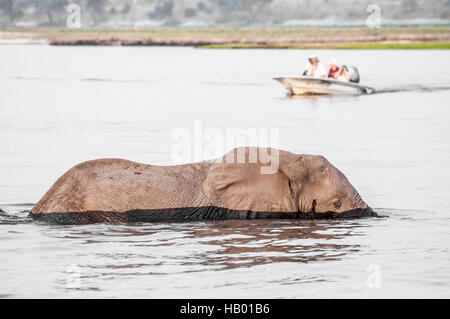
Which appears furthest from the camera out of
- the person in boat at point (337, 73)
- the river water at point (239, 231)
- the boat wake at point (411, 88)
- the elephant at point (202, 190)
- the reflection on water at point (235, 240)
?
the boat wake at point (411, 88)

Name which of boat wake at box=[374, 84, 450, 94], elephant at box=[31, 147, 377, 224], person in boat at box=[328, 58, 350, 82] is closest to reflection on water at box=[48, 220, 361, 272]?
elephant at box=[31, 147, 377, 224]

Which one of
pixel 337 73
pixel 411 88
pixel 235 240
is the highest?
pixel 337 73

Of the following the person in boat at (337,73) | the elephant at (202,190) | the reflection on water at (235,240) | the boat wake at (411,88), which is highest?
the person in boat at (337,73)

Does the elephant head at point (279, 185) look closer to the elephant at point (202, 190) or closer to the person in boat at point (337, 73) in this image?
the elephant at point (202, 190)

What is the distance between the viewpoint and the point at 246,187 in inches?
501

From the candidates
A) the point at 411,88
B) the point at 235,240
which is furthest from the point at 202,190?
the point at 411,88

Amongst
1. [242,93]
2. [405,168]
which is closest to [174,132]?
[405,168]

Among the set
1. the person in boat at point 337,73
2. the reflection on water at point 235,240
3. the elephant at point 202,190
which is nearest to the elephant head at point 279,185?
the elephant at point 202,190

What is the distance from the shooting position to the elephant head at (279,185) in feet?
41.8

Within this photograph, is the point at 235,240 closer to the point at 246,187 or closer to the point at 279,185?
the point at 246,187

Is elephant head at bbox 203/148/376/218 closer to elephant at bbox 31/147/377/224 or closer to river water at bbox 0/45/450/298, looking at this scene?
elephant at bbox 31/147/377/224

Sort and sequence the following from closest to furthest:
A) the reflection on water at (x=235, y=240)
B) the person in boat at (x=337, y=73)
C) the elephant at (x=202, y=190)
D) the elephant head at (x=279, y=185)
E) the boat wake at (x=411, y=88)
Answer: the reflection on water at (x=235, y=240) → the elephant at (x=202, y=190) → the elephant head at (x=279, y=185) → the person in boat at (x=337, y=73) → the boat wake at (x=411, y=88)

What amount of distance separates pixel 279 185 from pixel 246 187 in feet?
1.35
